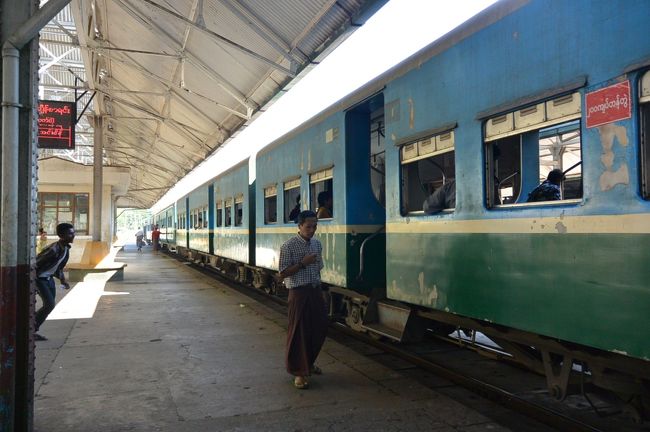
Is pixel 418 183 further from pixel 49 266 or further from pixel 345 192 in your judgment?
pixel 49 266

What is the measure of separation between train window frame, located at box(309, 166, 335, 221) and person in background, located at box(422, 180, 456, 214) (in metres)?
2.21

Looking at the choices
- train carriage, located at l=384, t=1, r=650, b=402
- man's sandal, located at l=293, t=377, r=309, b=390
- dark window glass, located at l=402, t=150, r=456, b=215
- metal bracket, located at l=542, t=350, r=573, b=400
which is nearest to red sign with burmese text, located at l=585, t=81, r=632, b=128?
train carriage, located at l=384, t=1, r=650, b=402

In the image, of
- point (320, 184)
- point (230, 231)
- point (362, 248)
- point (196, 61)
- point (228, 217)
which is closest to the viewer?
point (362, 248)

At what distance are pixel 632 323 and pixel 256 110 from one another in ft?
38.5

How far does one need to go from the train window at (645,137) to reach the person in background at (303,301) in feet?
9.48

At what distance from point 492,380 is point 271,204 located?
232 inches

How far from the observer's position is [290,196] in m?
9.02

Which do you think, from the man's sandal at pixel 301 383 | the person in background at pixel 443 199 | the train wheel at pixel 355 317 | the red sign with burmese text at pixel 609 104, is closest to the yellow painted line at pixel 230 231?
the train wheel at pixel 355 317

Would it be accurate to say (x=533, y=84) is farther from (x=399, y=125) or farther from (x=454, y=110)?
(x=399, y=125)

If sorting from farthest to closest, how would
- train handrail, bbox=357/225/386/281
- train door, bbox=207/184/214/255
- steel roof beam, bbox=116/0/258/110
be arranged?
train door, bbox=207/184/214/255
steel roof beam, bbox=116/0/258/110
train handrail, bbox=357/225/386/281

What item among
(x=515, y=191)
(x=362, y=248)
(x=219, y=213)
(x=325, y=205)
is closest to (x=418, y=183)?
(x=515, y=191)

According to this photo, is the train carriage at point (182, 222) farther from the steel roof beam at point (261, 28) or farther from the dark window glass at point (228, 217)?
the steel roof beam at point (261, 28)

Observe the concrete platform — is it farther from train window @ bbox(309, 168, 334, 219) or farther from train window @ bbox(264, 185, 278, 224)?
train window @ bbox(264, 185, 278, 224)

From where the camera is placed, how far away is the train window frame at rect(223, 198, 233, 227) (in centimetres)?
1436
